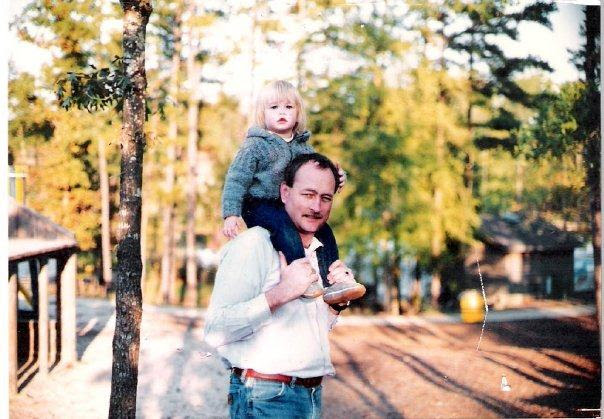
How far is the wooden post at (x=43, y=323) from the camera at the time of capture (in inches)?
180

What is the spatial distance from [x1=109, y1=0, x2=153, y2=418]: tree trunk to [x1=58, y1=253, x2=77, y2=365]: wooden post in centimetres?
267

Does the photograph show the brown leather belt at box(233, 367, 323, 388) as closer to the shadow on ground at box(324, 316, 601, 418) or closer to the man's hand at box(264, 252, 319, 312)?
the man's hand at box(264, 252, 319, 312)

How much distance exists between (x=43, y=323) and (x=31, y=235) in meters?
0.74

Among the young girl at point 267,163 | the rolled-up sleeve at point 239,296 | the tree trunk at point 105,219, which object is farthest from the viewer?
the tree trunk at point 105,219

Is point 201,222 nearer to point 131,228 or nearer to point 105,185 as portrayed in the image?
point 105,185

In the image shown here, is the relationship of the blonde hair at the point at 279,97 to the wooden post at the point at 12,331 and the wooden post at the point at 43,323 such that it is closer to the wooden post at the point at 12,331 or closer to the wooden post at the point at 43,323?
the wooden post at the point at 12,331

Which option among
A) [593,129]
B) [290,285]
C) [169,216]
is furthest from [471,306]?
[290,285]

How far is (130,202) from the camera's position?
2.43 metres

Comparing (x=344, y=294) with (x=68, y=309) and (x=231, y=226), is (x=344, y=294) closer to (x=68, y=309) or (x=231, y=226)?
(x=231, y=226)

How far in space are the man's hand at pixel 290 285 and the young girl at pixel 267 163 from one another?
31 cm

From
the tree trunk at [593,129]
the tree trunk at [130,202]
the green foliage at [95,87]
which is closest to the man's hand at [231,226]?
the tree trunk at [130,202]

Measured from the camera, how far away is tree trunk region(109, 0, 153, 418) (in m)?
2.44

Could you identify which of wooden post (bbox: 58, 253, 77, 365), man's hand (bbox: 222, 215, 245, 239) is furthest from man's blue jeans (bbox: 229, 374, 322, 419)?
wooden post (bbox: 58, 253, 77, 365)

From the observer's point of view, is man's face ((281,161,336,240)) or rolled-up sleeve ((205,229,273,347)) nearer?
rolled-up sleeve ((205,229,273,347))
